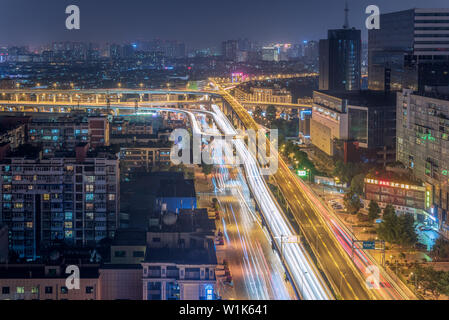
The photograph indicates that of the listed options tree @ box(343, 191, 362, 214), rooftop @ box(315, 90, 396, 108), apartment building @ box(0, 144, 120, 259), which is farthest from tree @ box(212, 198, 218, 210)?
rooftop @ box(315, 90, 396, 108)

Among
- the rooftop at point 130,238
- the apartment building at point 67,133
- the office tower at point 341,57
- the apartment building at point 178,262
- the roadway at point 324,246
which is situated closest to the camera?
the apartment building at point 178,262

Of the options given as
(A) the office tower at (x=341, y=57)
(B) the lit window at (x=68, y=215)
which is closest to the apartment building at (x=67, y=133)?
(B) the lit window at (x=68, y=215)

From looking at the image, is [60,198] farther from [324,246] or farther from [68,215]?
[324,246]

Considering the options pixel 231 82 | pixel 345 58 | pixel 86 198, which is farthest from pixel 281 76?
pixel 86 198

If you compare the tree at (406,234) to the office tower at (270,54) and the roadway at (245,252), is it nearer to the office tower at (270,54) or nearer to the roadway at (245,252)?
the roadway at (245,252)

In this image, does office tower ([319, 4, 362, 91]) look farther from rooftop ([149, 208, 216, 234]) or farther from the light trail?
rooftop ([149, 208, 216, 234])

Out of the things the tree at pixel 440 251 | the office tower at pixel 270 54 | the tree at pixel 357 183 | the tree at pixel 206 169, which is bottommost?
the tree at pixel 440 251

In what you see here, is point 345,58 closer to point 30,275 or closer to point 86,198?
point 86,198
